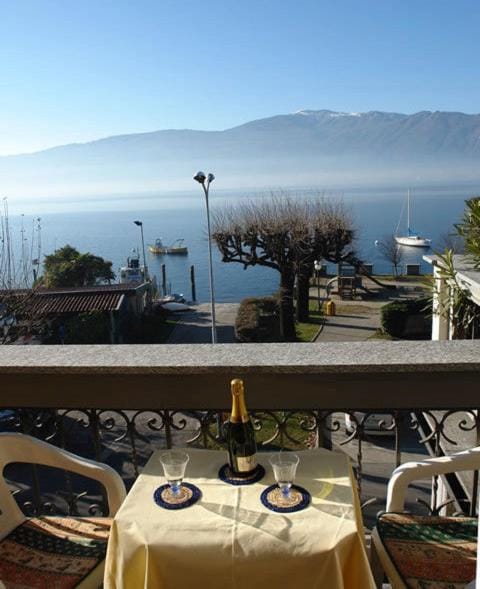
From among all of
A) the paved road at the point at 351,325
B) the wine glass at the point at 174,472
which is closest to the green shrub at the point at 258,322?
the paved road at the point at 351,325

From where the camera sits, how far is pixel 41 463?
2.11 meters

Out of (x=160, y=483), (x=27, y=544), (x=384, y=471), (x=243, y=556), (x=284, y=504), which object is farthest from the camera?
(x=384, y=471)

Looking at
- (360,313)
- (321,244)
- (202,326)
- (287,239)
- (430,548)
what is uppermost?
(287,239)

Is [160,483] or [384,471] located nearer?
[160,483]

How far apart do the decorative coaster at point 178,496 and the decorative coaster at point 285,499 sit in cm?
23

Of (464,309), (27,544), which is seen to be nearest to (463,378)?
(27,544)

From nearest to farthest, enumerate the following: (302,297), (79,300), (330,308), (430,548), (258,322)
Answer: (430,548), (258,322), (330,308), (302,297), (79,300)

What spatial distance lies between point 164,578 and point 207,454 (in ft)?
1.81

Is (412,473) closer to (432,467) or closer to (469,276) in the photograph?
(432,467)

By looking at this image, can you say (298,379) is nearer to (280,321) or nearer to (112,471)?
(112,471)

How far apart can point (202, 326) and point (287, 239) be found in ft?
24.7

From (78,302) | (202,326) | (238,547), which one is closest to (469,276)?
(238,547)

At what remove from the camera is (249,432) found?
1.90 meters

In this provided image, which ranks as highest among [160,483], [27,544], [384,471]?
[160,483]
